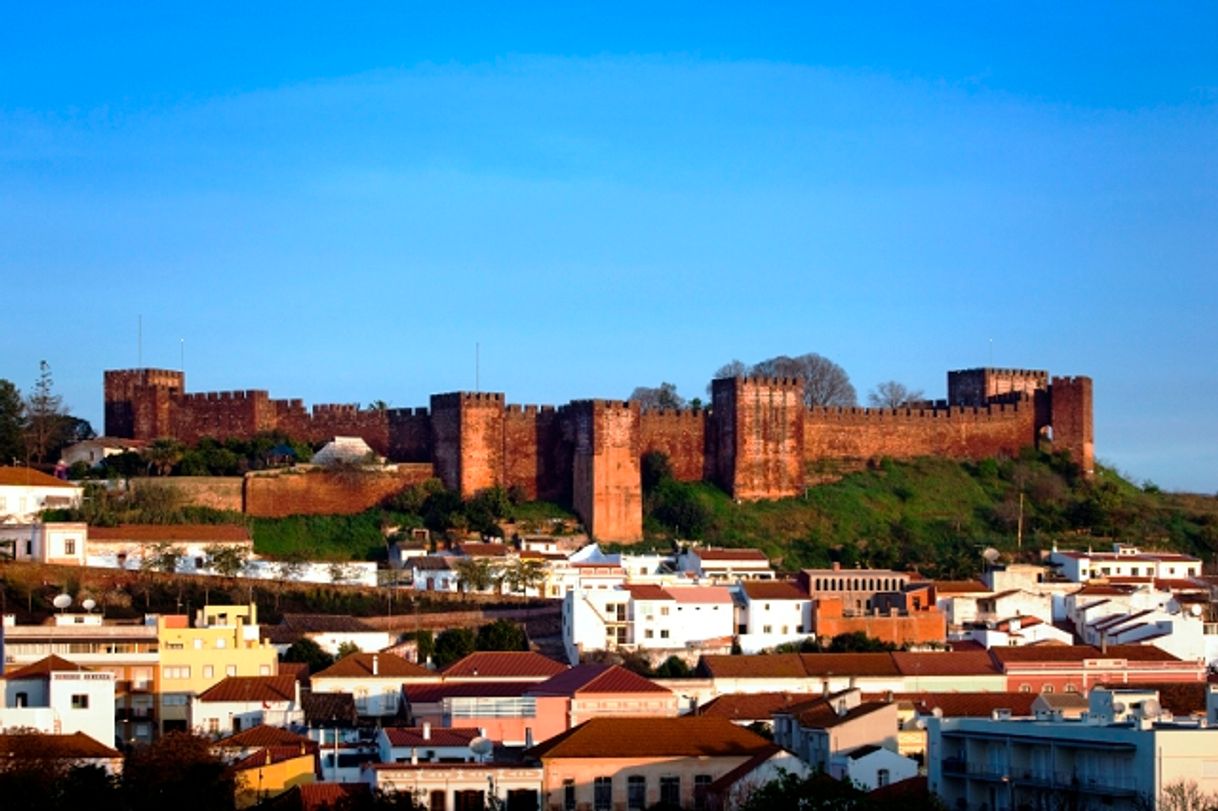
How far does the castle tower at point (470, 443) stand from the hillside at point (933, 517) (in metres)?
4.14

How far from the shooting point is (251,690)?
152 feet

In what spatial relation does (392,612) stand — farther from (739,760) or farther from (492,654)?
(739,760)

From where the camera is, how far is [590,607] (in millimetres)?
55281

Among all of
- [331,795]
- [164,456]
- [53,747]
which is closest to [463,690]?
[53,747]

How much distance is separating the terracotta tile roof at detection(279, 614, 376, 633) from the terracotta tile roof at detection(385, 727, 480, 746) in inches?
504

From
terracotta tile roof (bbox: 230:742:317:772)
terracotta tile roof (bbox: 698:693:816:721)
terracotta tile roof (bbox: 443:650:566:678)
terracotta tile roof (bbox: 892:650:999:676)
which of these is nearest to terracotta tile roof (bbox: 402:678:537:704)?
terracotta tile roof (bbox: 443:650:566:678)

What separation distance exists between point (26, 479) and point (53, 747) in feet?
79.8

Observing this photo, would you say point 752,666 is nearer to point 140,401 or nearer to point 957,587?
point 957,587

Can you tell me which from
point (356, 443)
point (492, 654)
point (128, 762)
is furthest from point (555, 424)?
point (128, 762)

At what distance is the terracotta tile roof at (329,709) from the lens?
4544cm

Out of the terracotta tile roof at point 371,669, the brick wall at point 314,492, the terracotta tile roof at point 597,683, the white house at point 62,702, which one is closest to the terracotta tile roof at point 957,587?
the brick wall at point 314,492

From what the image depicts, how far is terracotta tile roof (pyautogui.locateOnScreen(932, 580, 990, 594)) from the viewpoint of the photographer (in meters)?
59.8

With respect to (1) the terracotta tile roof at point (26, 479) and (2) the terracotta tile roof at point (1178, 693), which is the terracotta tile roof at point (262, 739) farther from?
(1) the terracotta tile roof at point (26, 479)

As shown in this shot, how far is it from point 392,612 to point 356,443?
11600mm
